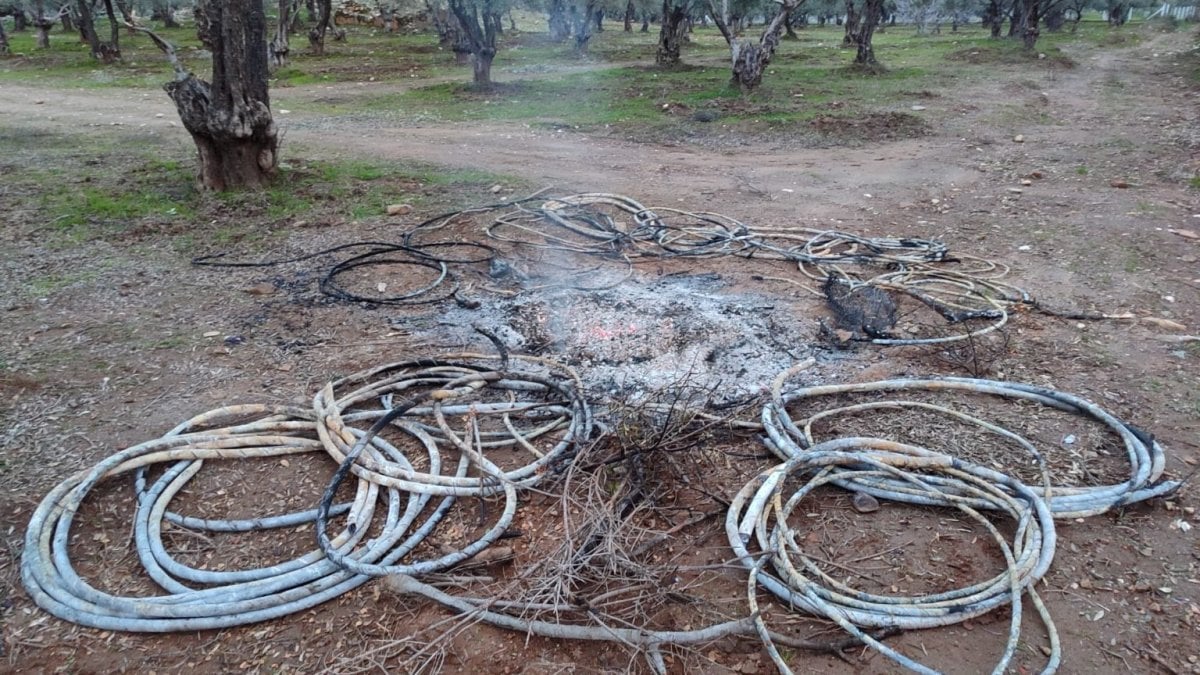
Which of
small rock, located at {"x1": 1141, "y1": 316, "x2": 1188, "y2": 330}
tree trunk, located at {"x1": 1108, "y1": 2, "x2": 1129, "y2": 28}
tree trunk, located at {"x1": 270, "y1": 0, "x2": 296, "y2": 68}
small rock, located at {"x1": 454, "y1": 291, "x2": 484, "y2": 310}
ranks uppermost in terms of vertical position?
tree trunk, located at {"x1": 1108, "y1": 2, "x2": 1129, "y2": 28}

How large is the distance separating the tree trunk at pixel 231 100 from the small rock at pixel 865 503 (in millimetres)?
6627

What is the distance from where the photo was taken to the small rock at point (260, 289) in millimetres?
4973

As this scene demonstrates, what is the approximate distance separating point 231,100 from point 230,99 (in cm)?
1

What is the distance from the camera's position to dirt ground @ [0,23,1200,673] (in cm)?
228

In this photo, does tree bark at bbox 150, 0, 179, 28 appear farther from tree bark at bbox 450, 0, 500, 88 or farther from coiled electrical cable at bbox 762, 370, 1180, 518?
coiled electrical cable at bbox 762, 370, 1180, 518

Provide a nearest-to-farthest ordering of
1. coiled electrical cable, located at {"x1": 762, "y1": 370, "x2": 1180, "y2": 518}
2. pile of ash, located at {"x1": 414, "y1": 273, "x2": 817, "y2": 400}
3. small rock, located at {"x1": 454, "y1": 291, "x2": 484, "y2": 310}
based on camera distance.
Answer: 1. coiled electrical cable, located at {"x1": 762, "y1": 370, "x2": 1180, "y2": 518}
2. pile of ash, located at {"x1": 414, "y1": 273, "x2": 817, "y2": 400}
3. small rock, located at {"x1": 454, "y1": 291, "x2": 484, "y2": 310}

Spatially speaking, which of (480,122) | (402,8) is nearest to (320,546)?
(480,122)

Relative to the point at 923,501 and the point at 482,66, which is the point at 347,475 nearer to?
the point at 923,501

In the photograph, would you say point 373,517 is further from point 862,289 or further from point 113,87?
point 113,87

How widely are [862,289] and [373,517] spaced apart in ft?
11.3

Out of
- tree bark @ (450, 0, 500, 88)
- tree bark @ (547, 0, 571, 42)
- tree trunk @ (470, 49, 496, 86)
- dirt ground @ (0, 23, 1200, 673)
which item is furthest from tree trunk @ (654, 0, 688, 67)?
dirt ground @ (0, 23, 1200, 673)

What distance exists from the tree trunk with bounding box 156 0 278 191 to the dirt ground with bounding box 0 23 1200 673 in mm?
1485

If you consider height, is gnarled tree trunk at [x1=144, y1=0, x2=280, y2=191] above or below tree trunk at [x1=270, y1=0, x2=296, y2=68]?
below

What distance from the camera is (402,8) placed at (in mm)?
29891
